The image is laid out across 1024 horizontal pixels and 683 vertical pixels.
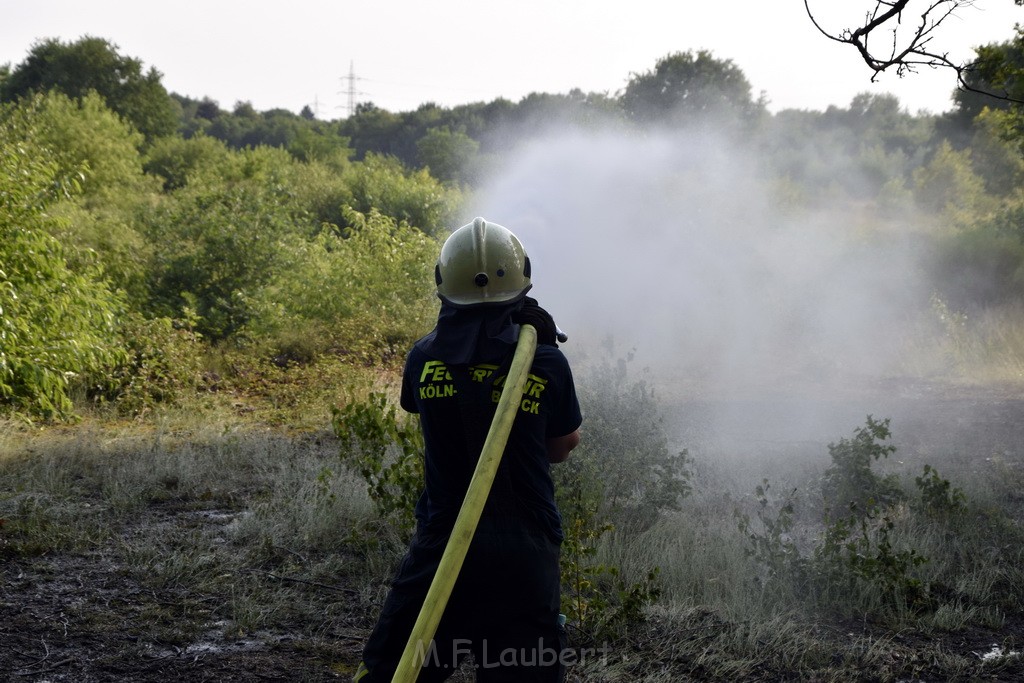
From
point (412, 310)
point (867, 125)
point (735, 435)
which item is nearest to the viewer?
point (735, 435)

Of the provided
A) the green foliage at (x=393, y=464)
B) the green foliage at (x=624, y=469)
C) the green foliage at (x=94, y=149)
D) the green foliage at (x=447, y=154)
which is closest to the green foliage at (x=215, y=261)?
the green foliage at (x=393, y=464)

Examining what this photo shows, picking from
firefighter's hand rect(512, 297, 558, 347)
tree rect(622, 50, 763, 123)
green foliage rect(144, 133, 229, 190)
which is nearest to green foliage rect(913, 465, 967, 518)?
firefighter's hand rect(512, 297, 558, 347)

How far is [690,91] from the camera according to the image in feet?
155

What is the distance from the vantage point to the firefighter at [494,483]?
7.22 feet

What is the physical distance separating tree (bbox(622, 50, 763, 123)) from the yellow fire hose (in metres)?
43.8

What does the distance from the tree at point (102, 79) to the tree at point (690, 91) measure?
25.2 metres

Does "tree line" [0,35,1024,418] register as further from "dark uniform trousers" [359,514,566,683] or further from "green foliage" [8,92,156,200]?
"dark uniform trousers" [359,514,566,683]

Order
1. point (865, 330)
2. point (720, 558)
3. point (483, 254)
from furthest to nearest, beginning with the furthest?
point (865, 330), point (720, 558), point (483, 254)

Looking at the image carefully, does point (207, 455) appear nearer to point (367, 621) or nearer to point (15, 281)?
point (15, 281)

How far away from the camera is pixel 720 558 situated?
4809 millimetres

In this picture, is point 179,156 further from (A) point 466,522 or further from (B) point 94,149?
(A) point 466,522

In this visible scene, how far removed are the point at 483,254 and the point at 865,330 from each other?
1214 centimetres

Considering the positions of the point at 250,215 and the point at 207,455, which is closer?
the point at 207,455

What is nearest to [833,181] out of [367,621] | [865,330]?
[865,330]
